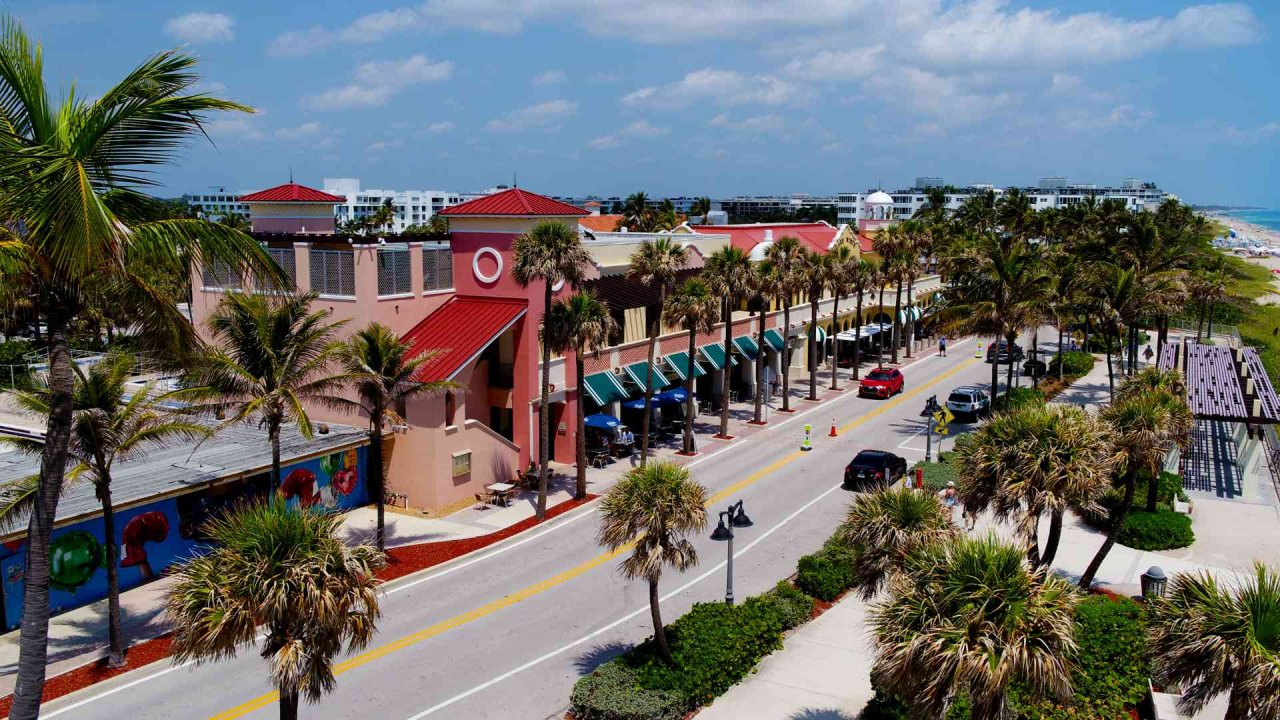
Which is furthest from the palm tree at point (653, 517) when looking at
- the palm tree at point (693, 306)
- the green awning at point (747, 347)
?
the green awning at point (747, 347)

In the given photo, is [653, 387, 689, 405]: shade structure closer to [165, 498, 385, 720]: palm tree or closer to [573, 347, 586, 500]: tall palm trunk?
[573, 347, 586, 500]: tall palm trunk

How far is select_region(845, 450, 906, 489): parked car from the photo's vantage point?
32781mm

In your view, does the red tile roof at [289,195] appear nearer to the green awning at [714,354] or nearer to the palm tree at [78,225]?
the green awning at [714,354]

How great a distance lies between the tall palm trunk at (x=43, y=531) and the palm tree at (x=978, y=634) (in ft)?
31.3

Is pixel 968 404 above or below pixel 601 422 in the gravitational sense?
below

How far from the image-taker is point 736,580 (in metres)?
24.8

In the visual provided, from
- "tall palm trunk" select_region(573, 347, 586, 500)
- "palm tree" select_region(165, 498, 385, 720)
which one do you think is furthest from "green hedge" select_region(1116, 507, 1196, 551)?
"palm tree" select_region(165, 498, 385, 720)

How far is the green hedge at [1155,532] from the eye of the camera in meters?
26.7

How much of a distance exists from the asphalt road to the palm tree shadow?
4 centimetres

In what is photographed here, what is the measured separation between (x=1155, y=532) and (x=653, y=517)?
17003mm

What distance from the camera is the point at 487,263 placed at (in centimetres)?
3322

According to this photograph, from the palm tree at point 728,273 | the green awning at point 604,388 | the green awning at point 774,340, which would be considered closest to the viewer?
the green awning at point 604,388

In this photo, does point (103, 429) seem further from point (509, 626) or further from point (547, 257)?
point (547, 257)

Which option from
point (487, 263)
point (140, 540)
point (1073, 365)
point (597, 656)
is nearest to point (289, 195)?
point (487, 263)
